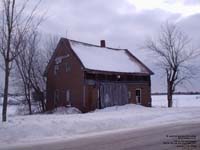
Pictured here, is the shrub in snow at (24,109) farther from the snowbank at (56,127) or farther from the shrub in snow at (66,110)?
the snowbank at (56,127)

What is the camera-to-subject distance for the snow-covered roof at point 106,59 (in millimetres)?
37881

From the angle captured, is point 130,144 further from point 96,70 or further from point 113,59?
point 113,59

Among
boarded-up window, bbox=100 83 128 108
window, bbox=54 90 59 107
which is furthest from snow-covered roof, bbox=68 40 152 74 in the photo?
window, bbox=54 90 59 107

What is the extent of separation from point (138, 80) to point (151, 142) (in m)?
28.0

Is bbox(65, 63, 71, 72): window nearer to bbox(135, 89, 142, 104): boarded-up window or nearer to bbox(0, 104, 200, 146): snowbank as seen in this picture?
bbox(135, 89, 142, 104): boarded-up window

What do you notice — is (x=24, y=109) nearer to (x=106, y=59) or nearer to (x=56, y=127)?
(x=106, y=59)

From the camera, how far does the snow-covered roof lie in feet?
124

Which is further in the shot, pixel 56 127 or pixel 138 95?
pixel 138 95

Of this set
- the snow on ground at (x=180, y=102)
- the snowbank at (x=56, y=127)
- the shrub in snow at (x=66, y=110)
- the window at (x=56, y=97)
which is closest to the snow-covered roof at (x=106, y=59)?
the shrub in snow at (x=66, y=110)

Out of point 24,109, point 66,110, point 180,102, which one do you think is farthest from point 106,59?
point 180,102

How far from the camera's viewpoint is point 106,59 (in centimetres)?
4122

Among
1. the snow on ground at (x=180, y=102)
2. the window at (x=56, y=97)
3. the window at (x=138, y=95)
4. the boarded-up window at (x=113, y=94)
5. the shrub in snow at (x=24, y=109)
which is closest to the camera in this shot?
the boarded-up window at (x=113, y=94)

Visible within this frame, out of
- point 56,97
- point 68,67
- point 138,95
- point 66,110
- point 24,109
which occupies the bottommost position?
point 24,109

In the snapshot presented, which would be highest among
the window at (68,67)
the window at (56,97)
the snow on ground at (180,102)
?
the window at (68,67)
